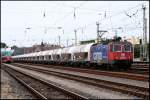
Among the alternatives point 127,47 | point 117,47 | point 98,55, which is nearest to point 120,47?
point 117,47

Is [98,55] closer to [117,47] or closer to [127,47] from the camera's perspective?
[117,47]

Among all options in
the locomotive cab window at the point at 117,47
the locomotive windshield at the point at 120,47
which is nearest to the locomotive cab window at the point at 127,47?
the locomotive windshield at the point at 120,47

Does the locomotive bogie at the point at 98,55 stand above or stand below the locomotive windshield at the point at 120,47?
below

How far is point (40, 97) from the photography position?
47.1 feet

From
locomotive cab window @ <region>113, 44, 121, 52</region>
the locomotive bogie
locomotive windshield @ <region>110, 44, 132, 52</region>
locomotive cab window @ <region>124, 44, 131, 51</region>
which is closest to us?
the locomotive bogie

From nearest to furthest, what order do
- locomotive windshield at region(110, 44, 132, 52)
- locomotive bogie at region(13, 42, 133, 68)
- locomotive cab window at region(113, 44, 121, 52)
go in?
locomotive bogie at region(13, 42, 133, 68), locomotive windshield at region(110, 44, 132, 52), locomotive cab window at region(113, 44, 121, 52)

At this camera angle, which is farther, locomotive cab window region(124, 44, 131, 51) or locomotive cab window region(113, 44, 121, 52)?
locomotive cab window region(124, 44, 131, 51)

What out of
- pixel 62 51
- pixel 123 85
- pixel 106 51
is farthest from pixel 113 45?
pixel 62 51

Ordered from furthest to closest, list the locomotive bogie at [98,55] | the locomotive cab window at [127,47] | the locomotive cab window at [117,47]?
the locomotive cab window at [127,47]
the locomotive cab window at [117,47]
the locomotive bogie at [98,55]

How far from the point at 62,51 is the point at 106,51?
77.4 feet

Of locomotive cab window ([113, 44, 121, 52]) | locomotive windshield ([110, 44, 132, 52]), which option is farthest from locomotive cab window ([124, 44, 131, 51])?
locomotive cab window ([113, 44, 121, 52])

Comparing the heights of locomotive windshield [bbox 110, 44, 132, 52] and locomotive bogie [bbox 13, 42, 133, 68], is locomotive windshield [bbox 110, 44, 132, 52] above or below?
above

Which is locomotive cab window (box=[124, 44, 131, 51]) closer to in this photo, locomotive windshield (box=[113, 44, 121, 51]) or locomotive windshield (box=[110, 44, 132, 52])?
locomotive windshield (box=[110, 44, 132, 52])

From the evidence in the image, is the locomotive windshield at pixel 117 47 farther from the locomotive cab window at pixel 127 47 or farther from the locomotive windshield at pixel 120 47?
the locomotive cab window at pixel 127 47
